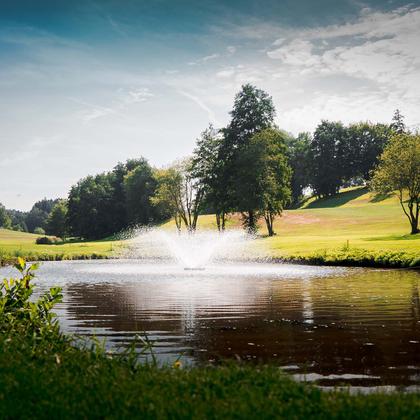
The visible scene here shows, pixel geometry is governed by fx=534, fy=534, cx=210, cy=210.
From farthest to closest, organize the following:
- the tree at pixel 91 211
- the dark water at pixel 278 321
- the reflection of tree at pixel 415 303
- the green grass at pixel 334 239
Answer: the tree at pixel 91 211 → the green grass at pixel 334 239 → the reflection of tree at pixel 415 303 → the dark water at pixel 278 321

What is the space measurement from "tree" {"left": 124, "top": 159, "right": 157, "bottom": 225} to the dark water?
324 ft

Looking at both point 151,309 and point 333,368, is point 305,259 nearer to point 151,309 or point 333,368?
point 151,309

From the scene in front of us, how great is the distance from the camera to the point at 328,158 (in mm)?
144125

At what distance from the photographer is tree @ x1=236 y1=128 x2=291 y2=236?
72.3 meters

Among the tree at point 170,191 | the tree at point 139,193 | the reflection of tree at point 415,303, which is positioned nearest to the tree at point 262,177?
the tree at point 170,191

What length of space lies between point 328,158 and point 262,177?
75.5 m

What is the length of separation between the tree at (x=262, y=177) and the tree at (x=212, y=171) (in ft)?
22.7

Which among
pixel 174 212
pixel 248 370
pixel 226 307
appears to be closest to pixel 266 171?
pixel 174 212

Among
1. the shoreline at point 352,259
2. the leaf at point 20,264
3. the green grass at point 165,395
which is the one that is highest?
the leaf at point 20,264

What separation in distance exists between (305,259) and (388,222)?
1487 inches

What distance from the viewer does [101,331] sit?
14.7m

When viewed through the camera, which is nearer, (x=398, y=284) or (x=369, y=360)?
(x=369, y=360)

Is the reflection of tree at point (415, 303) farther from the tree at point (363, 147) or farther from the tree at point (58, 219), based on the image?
the tree at point (58, 219)

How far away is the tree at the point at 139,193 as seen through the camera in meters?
128
